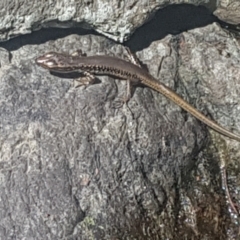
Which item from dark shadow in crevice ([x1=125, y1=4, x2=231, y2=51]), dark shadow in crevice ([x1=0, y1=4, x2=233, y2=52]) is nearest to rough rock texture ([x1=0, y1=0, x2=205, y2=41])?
dark shadow in crevice ([x1=0, y1=4, x2=233, y2=52])

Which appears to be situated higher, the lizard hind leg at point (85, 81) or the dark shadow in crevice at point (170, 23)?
the dark shadow in crevice at point (170, 23)

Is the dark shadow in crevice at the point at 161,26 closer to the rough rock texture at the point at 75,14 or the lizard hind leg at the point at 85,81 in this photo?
the rough rock texture at the point at 75,14

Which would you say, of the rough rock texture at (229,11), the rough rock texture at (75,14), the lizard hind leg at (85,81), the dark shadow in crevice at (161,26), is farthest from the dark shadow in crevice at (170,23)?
the lizard hind leg at (85,81)

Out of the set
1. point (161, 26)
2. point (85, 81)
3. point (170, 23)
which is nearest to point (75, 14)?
point (85, 81)

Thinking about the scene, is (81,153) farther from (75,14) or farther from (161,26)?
(161,26)

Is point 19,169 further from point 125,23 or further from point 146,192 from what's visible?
point 125,23

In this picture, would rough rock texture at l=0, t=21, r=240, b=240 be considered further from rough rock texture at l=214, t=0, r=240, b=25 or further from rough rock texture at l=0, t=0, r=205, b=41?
rough rock texture at l=0, t=0, r=205, b=41

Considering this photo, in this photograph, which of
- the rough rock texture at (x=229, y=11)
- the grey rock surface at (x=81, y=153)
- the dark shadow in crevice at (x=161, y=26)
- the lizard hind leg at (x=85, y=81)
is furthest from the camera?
the rough rock texture at (x=229, y=11)
